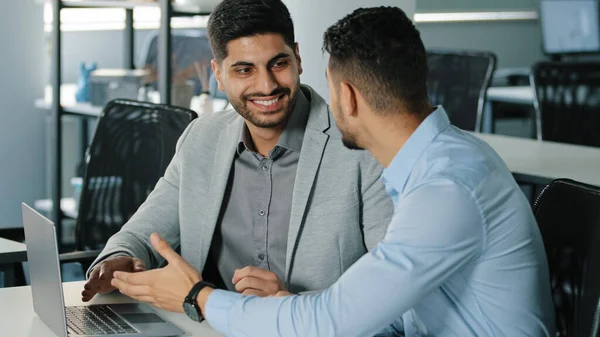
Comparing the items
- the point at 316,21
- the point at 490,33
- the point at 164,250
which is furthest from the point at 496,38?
the point at 164,250

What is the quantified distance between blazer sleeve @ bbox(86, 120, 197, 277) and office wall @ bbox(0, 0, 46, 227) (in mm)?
3097

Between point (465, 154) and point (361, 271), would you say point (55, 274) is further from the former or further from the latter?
point (465, 154)

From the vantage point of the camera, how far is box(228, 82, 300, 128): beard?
212 centimetres

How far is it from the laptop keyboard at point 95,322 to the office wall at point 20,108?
3.46 meters

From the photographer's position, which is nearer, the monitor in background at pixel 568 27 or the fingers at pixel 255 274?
the fingers at pixel 255 274

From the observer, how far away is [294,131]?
85.3 inches

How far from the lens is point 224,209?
221 centimetres

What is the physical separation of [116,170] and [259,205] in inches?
33.8

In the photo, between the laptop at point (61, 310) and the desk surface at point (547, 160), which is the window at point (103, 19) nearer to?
the desk surface at point (547, 160)

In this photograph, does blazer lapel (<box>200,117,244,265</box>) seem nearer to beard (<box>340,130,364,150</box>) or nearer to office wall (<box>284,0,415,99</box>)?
beard (<box>340,130,364,150</box>)

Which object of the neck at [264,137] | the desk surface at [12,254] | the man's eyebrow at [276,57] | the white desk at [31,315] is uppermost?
the man's eyebrow at [276,57]

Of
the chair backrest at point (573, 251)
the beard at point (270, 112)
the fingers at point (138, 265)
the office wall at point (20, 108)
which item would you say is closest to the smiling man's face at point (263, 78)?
the beard at point (270, 112)

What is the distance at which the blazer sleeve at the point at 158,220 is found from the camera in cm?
217

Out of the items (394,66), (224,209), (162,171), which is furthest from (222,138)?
(394,66)
